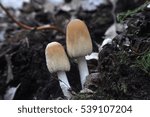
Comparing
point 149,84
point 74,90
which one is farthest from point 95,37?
point 149,84

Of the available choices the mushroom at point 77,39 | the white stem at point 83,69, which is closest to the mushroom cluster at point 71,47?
the mushroom at point 77,39

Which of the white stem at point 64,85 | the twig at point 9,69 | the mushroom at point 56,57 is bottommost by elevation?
the twig at point 9,69

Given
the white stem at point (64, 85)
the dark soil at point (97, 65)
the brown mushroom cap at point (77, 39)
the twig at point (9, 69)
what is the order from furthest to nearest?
the twig at point (9, 69) < the white stem at point (64, 85) < the brown mushroom cap at point (77, 39) < the dark soil at point (97, 65)

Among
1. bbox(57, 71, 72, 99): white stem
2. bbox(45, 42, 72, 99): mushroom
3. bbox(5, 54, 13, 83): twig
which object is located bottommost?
bbox(5, 54, 13, 83): twig

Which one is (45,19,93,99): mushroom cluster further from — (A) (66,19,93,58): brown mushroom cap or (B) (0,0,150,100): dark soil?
(B) (0,0,150,100): dark soil

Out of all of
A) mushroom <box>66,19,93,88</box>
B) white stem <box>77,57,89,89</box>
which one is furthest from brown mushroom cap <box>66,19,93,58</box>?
white stem <box>77,57,89,89</box>

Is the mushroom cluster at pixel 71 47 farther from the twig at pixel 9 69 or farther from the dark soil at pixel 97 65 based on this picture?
the twig at pixel 9 69

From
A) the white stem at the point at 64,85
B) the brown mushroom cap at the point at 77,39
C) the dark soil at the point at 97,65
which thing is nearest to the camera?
the dark soil at the point at 97,65
